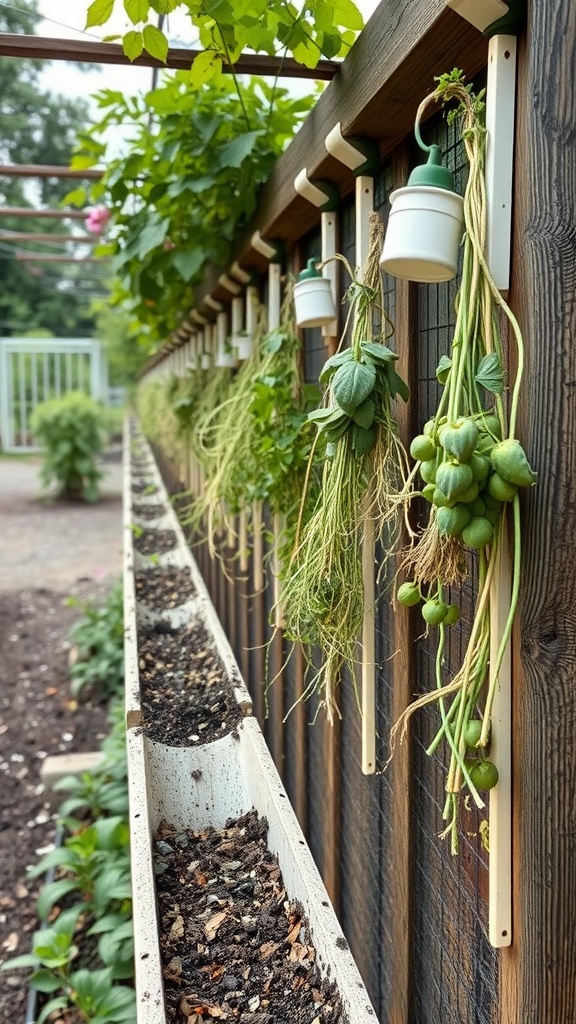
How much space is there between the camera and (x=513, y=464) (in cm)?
67

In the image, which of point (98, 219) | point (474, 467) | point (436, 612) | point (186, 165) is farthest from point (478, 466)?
point (98, 219)

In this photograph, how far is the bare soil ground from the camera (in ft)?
8.37

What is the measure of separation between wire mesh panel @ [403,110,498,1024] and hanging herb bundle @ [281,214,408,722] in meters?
0.07

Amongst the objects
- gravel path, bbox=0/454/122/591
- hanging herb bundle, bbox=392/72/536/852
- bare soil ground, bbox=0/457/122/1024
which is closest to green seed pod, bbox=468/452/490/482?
hanging herb bundle, bbox=392/72/536/852

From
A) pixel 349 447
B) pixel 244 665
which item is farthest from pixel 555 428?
pixel 244 665

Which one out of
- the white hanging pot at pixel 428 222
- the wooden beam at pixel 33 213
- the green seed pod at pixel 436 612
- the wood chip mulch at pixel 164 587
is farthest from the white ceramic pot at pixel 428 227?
the wooden beam at pixel 33 213

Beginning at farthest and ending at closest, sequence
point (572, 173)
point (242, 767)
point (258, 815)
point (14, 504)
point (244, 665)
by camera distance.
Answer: point (14, 504) → point (244, 665) → point (242, 767) → point (258, 815) → point (572, 173)

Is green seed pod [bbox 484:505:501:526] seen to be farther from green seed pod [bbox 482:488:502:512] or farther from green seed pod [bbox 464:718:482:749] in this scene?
green seed pod [bbox 464:718:482:749]

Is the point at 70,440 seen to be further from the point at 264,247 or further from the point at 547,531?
the point at 547,531

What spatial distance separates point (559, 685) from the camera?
2.33 ft

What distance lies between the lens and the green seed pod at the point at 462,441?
0.67 meters

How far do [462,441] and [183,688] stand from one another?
135 centimetres

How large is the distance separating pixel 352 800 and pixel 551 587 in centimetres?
91

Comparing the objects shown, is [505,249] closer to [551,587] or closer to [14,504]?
[551,587]
